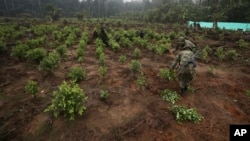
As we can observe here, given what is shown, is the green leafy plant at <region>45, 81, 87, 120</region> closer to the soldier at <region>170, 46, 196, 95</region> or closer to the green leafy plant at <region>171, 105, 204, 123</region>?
the green leafy plant at <region>171, 105, 204, 123</region>

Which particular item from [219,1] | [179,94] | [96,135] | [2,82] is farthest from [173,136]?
[219,1]

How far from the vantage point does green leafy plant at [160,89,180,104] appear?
5.81 meters

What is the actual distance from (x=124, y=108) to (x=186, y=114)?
1.68 meters

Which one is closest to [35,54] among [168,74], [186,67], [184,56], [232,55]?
[168,74]

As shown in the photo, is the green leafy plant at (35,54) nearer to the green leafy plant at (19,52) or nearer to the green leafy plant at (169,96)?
the green leafy plant at (19,52)

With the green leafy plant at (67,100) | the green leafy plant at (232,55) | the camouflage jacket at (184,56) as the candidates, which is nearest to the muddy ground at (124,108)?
the green leafy plant at (67,100)

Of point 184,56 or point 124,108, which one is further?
point 184,56

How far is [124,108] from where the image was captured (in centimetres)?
538

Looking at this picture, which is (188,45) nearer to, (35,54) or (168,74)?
(168,74)

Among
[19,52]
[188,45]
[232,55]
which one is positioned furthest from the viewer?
[232,55]

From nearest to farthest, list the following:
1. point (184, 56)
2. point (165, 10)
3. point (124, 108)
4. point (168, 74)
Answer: point (124, 108) < point (184, 56) < point (168, 74) < point (165, 10)

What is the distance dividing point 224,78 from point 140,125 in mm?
5253

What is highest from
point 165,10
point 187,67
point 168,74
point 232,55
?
point 165,10

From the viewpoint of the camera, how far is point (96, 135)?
14.0 ft
